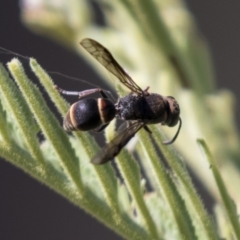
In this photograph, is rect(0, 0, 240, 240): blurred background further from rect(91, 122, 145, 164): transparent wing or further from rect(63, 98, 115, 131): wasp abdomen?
rect(91, 122, 145, 164): transparent wing

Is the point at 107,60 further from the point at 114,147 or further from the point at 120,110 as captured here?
the point at 114,147

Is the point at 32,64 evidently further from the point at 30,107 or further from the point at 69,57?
the point at 69,57

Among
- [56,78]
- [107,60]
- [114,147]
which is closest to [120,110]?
[107,60]

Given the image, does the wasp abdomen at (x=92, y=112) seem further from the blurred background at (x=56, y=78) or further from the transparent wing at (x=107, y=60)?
the blurred background at (x=56, y=78)

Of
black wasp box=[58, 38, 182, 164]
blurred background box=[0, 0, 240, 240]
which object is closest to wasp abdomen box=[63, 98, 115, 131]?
black wasp box=[58, 38, 182, 164]

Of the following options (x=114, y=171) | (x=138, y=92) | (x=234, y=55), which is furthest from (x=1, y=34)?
(x=114, y=171)
